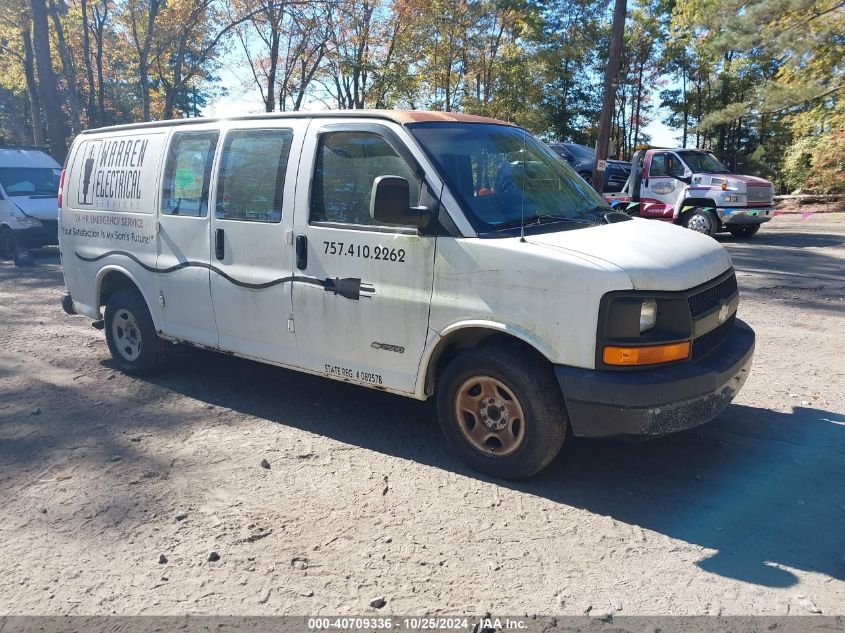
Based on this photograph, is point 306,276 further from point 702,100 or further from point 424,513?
point 702,100

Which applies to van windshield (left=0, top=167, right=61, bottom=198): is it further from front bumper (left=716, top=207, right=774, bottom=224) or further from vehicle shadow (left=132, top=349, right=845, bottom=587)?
front bumper (left=716, top=207, right=774, bottom=224)

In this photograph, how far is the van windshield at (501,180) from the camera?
13.6ft

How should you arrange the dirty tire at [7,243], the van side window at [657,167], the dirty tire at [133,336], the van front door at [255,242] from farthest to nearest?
the van side window at [657,167]
the dirty tire at [7,243]
the dirty tire at [133,336]
the van front door at [255,242]

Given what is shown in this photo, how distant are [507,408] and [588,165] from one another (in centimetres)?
1630


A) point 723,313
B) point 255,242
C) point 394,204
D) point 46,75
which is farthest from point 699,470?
point 46,75

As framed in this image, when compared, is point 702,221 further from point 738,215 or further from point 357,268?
point 357,268

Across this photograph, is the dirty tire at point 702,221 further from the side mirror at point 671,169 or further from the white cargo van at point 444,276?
the white cargo van at point 444,276

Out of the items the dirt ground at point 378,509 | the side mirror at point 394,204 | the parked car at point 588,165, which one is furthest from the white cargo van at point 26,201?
the side mirror at point 394,204

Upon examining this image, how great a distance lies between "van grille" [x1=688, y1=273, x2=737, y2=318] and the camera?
3804 millimetres

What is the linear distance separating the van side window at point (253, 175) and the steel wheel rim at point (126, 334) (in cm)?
161

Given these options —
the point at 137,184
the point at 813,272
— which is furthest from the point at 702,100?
the point at 137,184

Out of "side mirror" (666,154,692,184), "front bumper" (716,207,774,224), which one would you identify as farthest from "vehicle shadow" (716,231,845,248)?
"side mirror" (666,154,692,184)

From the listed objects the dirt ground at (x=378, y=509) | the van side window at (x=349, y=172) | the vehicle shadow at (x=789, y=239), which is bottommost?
the dirt ground at (x=378, y=509)

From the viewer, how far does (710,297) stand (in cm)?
402
